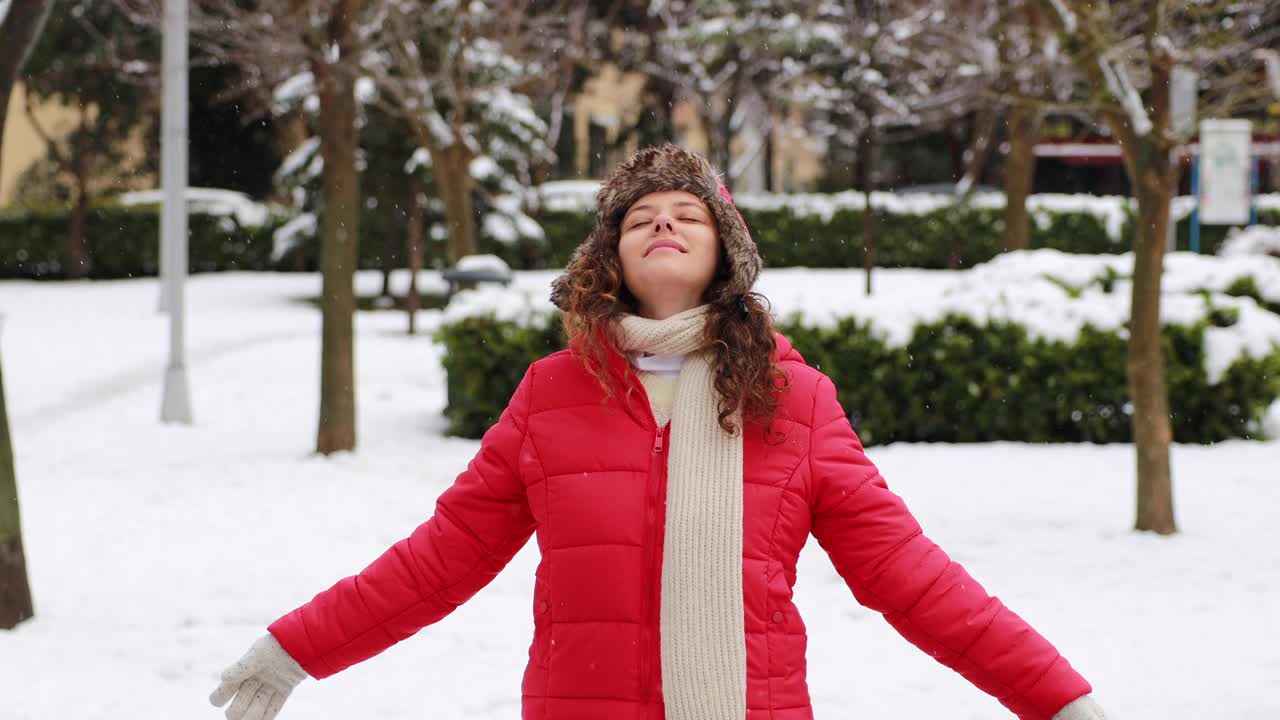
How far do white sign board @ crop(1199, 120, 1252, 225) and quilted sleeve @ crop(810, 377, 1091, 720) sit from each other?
42.7 feet

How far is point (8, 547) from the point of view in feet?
18.0

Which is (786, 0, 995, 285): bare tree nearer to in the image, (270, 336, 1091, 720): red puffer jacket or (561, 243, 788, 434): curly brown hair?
(561, 243, 788, 434): curly brown hair

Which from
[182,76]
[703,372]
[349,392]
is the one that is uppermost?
[182,76]

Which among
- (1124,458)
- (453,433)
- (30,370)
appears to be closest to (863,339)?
(1124,458)

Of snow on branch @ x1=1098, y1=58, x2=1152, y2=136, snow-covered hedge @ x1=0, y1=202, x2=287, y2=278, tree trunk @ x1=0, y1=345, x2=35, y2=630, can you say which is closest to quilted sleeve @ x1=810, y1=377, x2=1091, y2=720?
tree trunk @ x1=0, y1=345, x2=35, y2=630

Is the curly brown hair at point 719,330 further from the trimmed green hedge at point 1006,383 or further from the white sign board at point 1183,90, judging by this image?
the white sign board at point 1183,90

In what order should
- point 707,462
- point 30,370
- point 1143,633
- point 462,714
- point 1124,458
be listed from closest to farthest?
point 707,462
point 462,714
point 1143,633
point 1124,458
point 30,370

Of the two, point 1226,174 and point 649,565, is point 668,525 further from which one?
point 1226,174

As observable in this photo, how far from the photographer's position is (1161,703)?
4.81 metres

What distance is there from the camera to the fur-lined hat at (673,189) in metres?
2.43

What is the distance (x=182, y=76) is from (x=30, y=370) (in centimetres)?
427

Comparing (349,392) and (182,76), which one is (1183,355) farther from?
(182,76)

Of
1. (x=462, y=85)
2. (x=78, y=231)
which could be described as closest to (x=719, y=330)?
(x=462, y=85)

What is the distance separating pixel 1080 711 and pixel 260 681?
4.50 feet
